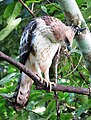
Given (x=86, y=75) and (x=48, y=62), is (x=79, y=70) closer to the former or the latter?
(x=86, y=75)

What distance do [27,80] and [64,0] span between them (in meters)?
0.90

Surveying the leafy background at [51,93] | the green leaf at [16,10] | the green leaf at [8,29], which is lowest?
the leafy background at [51,93]

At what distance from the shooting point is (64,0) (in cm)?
180

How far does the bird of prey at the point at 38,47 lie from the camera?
2371 millimetres

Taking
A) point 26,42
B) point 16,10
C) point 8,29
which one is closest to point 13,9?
point 16,10

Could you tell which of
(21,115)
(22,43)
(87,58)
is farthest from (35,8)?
(87,58)

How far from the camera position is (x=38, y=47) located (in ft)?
7.98

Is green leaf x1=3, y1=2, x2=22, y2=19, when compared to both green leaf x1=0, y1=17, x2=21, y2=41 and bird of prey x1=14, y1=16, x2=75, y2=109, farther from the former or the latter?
green leaf x1=0, y1=17, x2=21, y2=41

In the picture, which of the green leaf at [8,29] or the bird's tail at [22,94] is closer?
the green leaf at [8,29]

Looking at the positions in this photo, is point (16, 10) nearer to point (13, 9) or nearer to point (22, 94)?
point (13, 9)

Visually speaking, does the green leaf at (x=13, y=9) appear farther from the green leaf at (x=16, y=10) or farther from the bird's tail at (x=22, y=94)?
the bird's tail at (x=22, y=94)

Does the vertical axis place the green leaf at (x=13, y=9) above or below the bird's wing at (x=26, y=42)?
above

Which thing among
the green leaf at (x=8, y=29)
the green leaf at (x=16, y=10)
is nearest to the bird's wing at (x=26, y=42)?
the green leaf at (x=16, y=10)

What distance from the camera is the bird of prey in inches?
93.4
